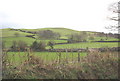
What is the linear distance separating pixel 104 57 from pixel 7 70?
569 centimetres

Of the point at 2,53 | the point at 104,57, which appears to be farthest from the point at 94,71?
the point at 2,53

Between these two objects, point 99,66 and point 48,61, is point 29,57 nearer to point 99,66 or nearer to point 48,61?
point 48,61

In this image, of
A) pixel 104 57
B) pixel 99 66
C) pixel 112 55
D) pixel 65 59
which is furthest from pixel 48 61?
pixel 112 55

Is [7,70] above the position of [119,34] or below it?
below

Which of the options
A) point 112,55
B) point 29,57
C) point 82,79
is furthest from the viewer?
point 112,55

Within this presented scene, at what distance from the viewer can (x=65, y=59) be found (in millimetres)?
8102

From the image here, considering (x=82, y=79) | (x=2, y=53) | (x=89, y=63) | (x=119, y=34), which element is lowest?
(x=82, y=79)

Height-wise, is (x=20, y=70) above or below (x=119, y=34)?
below

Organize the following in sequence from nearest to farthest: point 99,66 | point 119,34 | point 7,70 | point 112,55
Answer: point 7,70 < point 99,66 < point 112,55 < point 119,34

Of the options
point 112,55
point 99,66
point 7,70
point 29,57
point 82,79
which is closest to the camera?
point 82,79

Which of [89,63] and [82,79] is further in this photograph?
[89,63]

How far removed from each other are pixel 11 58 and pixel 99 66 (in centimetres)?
525

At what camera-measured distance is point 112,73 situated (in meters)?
6.95

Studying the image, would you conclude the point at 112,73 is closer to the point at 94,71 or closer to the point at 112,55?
the point at 94,71
